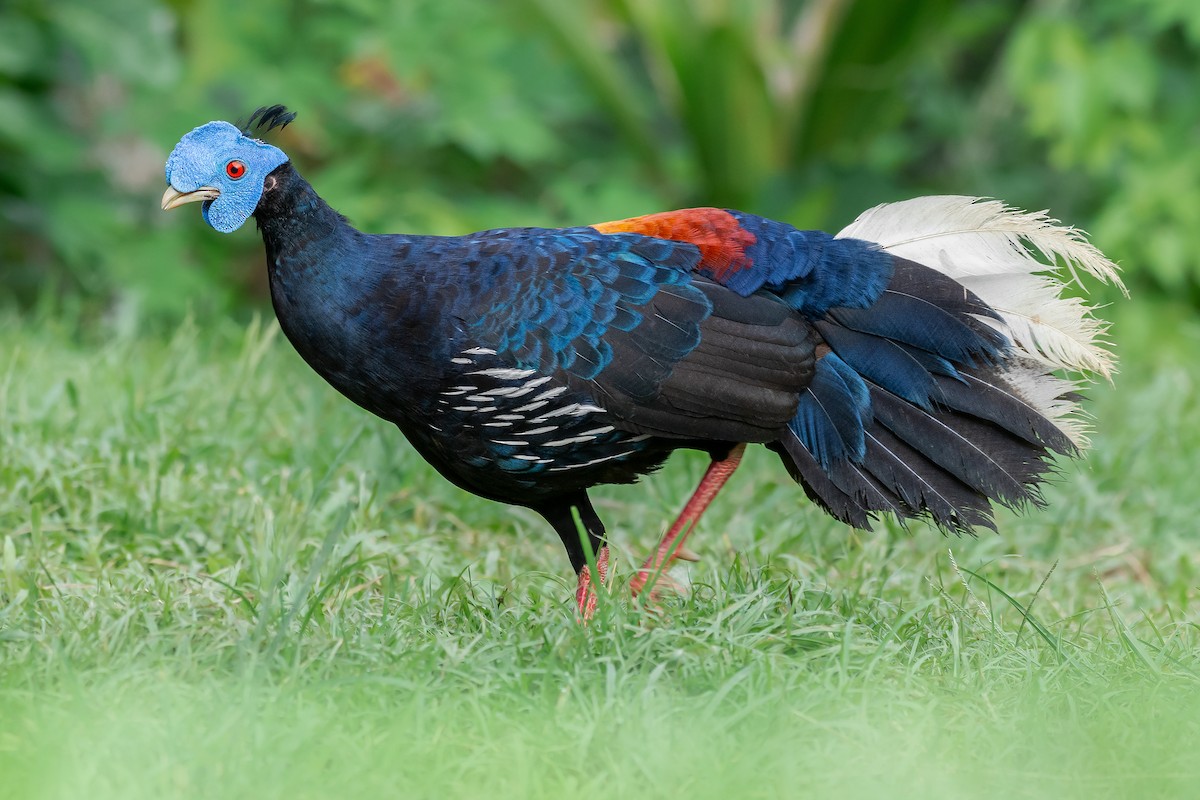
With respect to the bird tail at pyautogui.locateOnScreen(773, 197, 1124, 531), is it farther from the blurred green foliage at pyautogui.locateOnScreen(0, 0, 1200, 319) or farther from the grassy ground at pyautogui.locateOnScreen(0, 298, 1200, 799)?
the blurred green foliage at pyautogui.locateOnScreen(0, 0, 1200, 319)

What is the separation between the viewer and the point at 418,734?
2.68 metres

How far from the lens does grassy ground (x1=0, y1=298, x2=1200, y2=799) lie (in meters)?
2.59

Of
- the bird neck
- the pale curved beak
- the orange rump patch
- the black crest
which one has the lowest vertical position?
the orange rump patch

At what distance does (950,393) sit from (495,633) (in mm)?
1306

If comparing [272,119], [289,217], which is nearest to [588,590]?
[289,217]

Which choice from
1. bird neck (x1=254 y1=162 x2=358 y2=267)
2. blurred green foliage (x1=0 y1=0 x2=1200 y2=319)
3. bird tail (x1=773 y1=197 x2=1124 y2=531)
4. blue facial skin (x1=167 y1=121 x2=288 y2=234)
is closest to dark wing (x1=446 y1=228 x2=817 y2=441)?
bird tail (x1=773 y1=197 x2=1124 y2=531)

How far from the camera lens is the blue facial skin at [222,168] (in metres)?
3.29

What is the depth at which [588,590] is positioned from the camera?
3.42 metres

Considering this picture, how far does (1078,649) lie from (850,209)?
363cm

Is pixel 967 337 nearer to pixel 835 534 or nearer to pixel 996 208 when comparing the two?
pixel 996 208

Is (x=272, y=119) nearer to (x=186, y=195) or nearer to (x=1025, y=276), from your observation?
(x=186, y=195)

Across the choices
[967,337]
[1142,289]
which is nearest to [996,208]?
[967,337]

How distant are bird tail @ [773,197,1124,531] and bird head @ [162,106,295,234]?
4.83 ft

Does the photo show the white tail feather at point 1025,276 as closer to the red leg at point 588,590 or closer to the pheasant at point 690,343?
the pheasant at point 690,343
